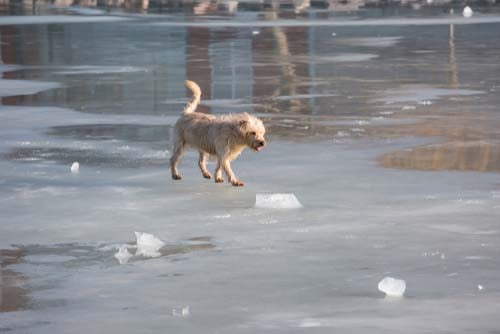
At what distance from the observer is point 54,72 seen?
25000mm

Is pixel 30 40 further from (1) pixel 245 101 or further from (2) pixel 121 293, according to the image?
(2) pixel 121 293

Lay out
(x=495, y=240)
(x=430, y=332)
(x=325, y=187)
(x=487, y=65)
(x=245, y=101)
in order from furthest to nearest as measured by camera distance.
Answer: (x=487, y=65)
(x=245, y=101)
(x=325, y=187)
(x=495, y=240)
(x=430, y=332)

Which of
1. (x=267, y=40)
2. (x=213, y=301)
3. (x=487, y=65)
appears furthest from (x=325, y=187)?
(x=267, y=40)

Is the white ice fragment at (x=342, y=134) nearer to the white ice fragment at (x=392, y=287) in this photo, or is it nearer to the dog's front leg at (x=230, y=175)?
the dog's front leg at (x=230, y=175)

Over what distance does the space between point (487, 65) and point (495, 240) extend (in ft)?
50.9

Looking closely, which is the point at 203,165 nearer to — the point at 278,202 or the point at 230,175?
the point at 230,175

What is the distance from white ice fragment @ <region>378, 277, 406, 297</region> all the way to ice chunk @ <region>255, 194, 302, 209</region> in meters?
2.95

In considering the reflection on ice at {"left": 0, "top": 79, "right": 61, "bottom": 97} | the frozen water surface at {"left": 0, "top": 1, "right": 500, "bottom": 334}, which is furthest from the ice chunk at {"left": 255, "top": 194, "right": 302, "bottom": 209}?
the reflection on ice at {"left": 0, "top": 79, "right": 61, "bottom": 97}

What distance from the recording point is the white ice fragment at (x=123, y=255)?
29.4ft

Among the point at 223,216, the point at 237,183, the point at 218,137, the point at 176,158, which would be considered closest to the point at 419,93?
the point at 176,158

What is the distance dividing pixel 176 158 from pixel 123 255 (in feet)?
11.5

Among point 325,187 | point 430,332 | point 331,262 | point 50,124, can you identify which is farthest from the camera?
point 50,124

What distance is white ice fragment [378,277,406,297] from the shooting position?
308 inches

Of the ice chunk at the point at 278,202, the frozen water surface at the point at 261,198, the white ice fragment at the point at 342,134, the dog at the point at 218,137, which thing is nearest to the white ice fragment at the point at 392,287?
the frozen water surface at the point at 261,198
